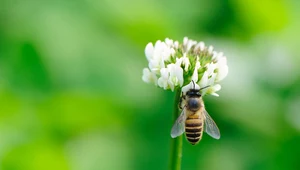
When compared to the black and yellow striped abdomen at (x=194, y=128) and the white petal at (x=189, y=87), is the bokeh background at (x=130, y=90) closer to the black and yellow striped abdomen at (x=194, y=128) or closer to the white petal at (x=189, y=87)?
the black and yellow striped abdomen at (x=194, y=128)

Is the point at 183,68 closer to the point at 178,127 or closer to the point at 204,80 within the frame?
the point at 204,80

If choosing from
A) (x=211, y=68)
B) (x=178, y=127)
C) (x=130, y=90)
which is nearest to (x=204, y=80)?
(x=211, y=68)

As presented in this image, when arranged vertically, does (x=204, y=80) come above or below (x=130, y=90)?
below

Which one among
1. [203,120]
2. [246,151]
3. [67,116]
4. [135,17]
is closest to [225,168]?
[246,151]

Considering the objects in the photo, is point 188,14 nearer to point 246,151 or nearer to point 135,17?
point 135,17

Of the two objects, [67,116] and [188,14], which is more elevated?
[188,14]

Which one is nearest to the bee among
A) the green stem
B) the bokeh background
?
the green stem

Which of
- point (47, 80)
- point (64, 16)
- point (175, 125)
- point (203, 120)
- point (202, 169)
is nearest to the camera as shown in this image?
point (175, 125)
